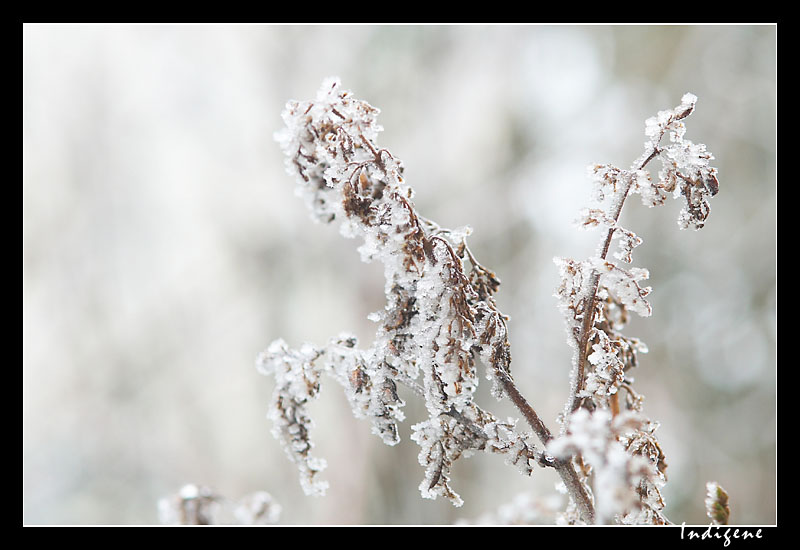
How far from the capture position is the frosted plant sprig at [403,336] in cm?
41

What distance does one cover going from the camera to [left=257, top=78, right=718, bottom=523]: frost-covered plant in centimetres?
41

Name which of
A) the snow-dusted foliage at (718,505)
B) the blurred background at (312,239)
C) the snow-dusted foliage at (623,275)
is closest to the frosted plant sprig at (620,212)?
the snow-dusted foliage at (623,275)

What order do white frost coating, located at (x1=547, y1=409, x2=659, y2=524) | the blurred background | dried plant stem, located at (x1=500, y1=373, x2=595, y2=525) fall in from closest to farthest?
white frost coating, located at (x1=547, y1=409, x2=659, y2=524) < dried plant stem, located at (x1=500, y1=373, x2=595, y2=525) < the blurred background

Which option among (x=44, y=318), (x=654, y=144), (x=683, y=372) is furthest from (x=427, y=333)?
(x=44, y=318)

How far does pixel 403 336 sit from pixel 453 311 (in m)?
0.05

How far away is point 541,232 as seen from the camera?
2.70 m

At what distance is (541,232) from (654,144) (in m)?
2.32

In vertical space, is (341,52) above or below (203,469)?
above

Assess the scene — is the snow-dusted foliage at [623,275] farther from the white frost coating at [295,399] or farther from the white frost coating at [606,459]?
the white frost coating at [295,399]

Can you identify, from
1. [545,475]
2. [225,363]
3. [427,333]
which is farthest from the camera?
[225,363]

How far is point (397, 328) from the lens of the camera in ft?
1.47

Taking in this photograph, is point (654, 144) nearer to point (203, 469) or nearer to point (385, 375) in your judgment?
point (385, 375)

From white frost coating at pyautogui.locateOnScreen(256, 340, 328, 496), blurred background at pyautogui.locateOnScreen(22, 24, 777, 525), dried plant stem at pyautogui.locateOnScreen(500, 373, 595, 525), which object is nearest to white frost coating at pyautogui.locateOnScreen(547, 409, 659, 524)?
dried plant stem at pyautogui.locateOnScreen(500, 373, 595, 525)

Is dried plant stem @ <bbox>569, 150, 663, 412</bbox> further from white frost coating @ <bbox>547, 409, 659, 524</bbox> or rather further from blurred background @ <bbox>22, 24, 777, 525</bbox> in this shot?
blurred background @ <bbox>22, 24, 777, 525</bbox>
